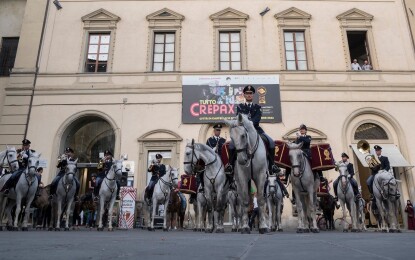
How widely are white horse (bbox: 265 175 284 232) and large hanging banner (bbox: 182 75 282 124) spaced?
17.4 feet

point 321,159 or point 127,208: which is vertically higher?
point 321,159

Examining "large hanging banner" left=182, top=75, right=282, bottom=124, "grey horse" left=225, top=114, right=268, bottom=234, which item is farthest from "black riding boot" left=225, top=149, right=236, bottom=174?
"large hanging banner" left=182, top=75, right=282, bottom=124

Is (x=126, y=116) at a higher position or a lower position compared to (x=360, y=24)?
lower

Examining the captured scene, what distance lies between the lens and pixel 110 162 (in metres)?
9.94

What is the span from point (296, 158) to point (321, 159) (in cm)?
85

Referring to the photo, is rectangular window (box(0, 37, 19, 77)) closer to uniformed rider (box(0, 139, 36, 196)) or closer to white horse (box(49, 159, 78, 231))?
uniformed rider (box(0, 139, 36, 196))

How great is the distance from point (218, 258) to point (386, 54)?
55.1 feet

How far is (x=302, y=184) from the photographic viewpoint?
723 centimetres

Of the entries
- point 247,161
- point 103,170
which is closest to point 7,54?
point 103,170

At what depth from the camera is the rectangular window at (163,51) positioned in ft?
51.9

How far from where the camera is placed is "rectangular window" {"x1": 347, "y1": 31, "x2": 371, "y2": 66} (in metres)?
16.5

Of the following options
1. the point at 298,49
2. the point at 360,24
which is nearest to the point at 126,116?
the point at 298,49

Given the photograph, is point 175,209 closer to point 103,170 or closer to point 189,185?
point 189,185

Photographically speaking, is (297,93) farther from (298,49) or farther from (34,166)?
(34,166)
